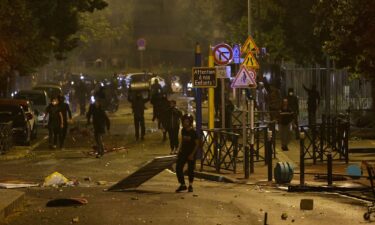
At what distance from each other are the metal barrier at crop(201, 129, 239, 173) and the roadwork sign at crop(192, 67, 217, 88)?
168 cm

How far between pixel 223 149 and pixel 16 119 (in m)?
9.77

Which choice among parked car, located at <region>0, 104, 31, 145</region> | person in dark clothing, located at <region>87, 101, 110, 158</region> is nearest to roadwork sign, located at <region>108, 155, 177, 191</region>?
person in dark clothing, located at <region>87, 101, 110, 158</region>

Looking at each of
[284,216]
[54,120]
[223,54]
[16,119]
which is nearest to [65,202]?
[284,216]

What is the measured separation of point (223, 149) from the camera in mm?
20250

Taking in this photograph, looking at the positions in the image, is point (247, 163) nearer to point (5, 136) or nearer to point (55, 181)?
point (55, 181)

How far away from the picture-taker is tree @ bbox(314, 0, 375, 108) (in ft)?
70.5

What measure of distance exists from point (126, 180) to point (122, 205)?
2388mm

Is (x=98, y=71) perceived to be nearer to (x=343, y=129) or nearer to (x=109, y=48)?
(x=109, y=48)

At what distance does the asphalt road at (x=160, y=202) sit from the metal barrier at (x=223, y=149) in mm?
1025

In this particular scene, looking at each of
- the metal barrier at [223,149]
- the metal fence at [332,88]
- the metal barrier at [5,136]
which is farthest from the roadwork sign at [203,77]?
the metal fence at [332,88]

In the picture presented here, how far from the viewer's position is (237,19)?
49.2 m

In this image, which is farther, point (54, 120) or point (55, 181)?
point (54, 120)

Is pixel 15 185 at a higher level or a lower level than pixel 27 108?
lower

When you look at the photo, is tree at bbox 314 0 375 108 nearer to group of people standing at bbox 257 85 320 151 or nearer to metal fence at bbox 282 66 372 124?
group of people standing at bbox 257 85 320 151
